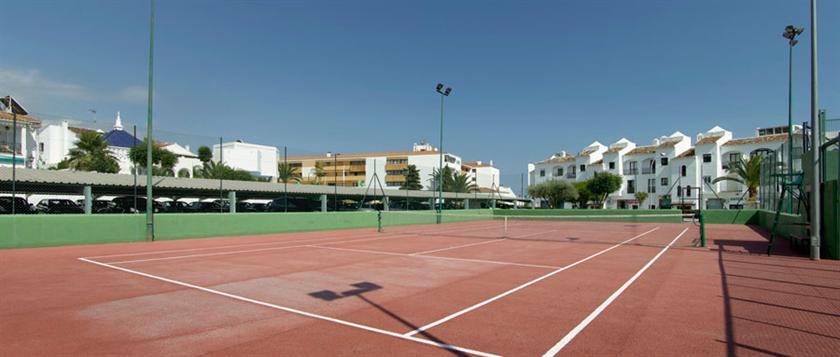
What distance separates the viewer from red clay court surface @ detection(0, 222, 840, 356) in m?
5.73

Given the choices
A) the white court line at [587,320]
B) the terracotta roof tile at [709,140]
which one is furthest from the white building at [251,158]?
the white court line at [587,320]

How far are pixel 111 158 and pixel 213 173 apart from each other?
42.2 feet

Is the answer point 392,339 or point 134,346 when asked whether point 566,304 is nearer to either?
point 392,339

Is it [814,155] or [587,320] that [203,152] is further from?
[814,155]

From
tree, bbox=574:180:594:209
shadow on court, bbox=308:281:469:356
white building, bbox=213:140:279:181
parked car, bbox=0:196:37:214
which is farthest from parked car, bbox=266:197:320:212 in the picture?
tree, bbox=574:180:594:209

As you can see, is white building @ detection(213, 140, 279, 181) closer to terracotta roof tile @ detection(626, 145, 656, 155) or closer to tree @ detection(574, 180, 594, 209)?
tree @ detection(574, 180, 594, 209)

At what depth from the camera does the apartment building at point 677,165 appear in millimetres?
63562

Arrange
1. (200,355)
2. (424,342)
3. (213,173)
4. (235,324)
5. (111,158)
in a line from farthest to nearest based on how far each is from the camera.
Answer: (111,158)
(213,173)
(235,324)
(424,342)
(200,355)

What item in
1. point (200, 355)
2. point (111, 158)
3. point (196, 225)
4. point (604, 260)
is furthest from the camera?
point (111, 158)

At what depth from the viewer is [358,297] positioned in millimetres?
8430

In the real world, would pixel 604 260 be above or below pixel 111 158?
below

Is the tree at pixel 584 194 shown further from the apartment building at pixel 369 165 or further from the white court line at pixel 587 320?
the white court line at pixel 587 320

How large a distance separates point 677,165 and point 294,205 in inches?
2212

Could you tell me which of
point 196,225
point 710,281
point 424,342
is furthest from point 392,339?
point 196,225
